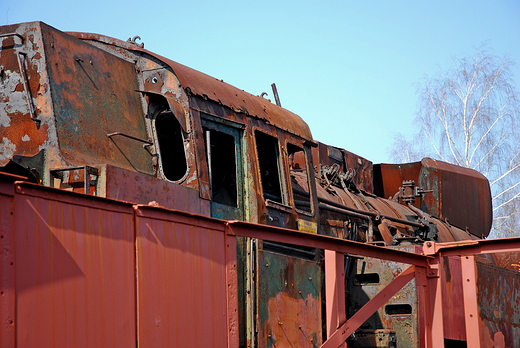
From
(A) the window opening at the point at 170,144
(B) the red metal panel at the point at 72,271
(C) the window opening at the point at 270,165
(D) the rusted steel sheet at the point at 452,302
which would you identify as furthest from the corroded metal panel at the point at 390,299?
(B) the red metal panel at the point at 72,271

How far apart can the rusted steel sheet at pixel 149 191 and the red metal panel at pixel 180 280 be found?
232 mm

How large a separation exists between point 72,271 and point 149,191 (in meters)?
1.39

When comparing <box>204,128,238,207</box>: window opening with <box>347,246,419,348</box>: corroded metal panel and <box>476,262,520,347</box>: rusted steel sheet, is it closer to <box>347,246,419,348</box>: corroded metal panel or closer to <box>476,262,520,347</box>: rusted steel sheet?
<box>347,246,419,348</box>: corroded metal panel

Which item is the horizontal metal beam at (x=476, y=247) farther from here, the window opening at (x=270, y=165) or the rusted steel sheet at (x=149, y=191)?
the rusted steel sheet at (x=149, y=191)

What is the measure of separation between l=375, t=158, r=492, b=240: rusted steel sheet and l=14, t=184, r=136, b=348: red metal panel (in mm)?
8844

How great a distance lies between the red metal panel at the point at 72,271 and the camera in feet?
9.80

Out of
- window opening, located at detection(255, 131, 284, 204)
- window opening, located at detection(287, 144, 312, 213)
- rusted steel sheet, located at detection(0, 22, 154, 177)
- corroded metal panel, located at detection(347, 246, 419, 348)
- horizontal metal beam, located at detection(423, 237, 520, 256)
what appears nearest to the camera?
rusted steel sheet, located at detection(0, 22, 154, 177)

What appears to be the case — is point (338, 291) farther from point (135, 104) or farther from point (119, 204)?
point (135, 104)

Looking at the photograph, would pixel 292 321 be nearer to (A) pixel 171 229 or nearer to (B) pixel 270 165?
(B) pixel 270 165

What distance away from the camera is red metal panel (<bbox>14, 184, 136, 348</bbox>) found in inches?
118

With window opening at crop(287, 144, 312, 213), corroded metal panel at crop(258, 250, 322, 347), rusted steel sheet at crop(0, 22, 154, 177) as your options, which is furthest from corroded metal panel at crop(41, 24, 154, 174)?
window opening at crop(287, 144, 312, 213)

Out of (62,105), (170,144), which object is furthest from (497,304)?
(62,105)

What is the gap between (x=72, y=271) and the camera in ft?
10.5

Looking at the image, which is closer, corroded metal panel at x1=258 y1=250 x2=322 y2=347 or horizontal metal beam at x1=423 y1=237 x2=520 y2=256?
horizontal metal beam at x1=423 y1=237 x2=520 y2=256
